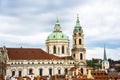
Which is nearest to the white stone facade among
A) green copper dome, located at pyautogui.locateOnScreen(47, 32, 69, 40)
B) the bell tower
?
the bell tower

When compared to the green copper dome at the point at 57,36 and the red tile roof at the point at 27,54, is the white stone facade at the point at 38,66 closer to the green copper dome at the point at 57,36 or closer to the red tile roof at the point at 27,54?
the red tile roof at the point at 27,54

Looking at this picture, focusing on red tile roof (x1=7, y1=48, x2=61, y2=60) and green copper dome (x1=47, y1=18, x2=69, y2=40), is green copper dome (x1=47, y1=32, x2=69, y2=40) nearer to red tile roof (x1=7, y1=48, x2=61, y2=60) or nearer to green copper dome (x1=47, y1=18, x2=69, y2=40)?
green copper dome (x1=47, y1=18, x2=69, y2=40)

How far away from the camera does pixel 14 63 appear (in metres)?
141

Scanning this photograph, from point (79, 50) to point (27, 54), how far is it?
19.6 meters

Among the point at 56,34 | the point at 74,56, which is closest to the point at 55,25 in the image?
the point at 56,34

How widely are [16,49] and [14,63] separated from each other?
4.99m

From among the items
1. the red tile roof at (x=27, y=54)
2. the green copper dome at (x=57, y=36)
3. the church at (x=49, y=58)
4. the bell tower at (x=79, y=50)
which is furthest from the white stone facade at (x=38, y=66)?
the green copper dome at (x=57, y=36)

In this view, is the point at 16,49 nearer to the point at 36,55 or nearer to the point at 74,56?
the point at 36,55

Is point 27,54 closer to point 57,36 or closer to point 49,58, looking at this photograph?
point 49,58

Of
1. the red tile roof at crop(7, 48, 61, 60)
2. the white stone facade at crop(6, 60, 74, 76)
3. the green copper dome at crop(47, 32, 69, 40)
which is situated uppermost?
the green copper dome at crop(47, 32, 69, 40)

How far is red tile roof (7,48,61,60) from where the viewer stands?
141625 millimetres

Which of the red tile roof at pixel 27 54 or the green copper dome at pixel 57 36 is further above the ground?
the green copper dome at pixel 57 36

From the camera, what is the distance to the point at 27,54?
143000mm

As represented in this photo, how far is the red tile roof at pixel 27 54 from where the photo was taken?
142m
